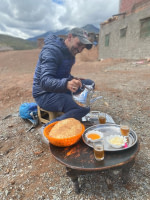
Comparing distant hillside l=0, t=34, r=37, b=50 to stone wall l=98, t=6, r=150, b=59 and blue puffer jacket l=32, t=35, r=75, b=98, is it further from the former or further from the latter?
blue puffer jacket l=32, t=35, r=75, b=98

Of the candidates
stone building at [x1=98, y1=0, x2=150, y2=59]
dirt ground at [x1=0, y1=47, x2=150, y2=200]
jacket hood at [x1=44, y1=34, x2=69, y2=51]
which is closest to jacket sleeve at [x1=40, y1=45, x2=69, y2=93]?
jacket hood at [x1=44, y1=34, x2=69, y2=51]

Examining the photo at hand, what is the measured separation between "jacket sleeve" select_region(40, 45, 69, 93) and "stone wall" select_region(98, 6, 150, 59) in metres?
11.1

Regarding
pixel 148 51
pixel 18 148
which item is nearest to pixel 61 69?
pixel 18 148

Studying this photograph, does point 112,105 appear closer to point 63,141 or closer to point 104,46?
point 63,141

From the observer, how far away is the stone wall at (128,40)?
11570mm

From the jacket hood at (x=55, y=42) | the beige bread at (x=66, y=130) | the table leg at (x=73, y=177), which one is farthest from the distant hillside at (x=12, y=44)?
the table leg at (x=73, y=177)

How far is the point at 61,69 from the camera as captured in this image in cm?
249

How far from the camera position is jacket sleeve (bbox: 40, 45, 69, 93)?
1.99m

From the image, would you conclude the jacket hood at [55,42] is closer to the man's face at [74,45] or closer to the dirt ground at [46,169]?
the man's face at [74,45]

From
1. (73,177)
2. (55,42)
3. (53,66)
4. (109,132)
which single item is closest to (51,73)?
(53,66)

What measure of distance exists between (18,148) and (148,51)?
11.7m

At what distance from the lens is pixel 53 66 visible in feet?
7.09

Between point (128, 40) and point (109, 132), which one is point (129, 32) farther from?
point (109, 132)

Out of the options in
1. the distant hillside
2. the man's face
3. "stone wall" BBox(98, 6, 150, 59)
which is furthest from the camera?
the distant hillside
